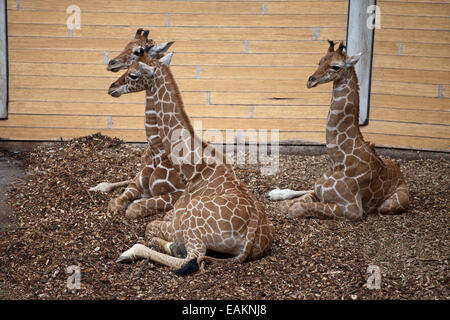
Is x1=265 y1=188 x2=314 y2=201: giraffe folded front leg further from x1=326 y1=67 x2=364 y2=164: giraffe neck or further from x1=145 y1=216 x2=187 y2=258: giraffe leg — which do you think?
x1=145 y1=216 x2=187 y2=258: giraffe leg

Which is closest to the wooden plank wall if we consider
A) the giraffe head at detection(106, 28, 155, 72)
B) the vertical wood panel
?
the vertical wood panel

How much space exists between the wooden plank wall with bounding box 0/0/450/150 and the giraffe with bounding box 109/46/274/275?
2.44 m

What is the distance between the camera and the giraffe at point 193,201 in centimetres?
484

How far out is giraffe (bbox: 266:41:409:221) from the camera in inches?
229

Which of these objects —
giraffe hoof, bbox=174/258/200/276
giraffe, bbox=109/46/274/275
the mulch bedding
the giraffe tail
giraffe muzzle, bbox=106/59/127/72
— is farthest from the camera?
the giraffe tail

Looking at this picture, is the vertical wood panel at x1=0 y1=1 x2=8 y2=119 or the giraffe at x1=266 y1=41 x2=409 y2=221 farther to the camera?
the vertical wood panel at x1=0 y1=1 x2=8 y2=119

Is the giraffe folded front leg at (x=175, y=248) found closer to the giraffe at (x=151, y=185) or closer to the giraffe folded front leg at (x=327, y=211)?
the giraffe at (x=151, y=185)

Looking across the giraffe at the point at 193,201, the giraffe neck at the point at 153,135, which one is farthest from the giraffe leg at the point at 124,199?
the giraffe at the point at 193,201

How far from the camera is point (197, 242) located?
4895 mm

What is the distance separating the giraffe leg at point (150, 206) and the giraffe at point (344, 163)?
1312mm

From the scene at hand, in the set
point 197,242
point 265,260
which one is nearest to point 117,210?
point 197,242

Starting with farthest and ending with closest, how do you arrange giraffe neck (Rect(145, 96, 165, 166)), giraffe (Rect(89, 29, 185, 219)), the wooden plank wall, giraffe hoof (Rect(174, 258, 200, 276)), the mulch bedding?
1. the wooden plank wall
2. giraffe neck (Rect(145, 96, 165, 166))
3. giraffe (Rect(89, 29, 185, 219))
4. giraffe hoof (Rect(174, 258, 200, 276))
5. the mulch bedding

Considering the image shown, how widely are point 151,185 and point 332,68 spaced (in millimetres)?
2273

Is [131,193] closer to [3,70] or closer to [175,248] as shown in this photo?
[175,248]
